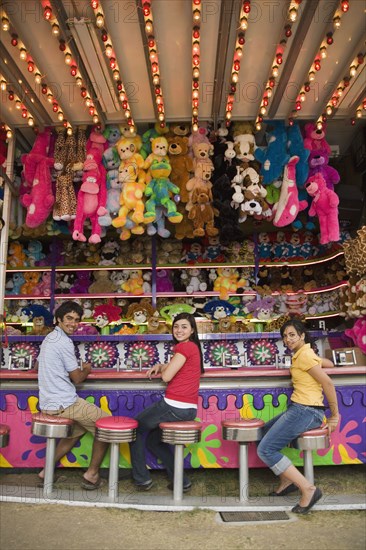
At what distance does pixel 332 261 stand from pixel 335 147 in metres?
1.71

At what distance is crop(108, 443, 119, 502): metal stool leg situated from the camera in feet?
10.9

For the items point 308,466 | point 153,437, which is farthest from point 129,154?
point 308,466

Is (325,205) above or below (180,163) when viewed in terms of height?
below

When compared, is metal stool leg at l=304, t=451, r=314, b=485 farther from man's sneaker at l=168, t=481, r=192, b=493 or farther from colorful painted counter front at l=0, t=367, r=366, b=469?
man's sneaker at l=168, t=481, r=192, b=493

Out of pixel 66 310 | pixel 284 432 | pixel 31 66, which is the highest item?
pixel 31 66

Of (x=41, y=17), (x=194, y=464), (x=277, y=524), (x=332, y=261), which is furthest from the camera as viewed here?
(x=332, y=261)

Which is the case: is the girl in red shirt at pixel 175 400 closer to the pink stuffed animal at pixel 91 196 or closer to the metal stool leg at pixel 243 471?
the metal stool leg at pixel 243 471

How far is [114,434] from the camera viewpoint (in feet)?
10.7

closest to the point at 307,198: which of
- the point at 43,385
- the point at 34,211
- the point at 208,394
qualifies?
the point at 208,394

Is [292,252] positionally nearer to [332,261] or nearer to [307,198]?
[332,261]

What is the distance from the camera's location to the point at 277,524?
2941mm

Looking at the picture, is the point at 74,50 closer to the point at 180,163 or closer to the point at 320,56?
the point at 180,163

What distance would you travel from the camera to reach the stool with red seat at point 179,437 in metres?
3.23

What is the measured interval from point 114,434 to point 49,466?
1.96 feet
